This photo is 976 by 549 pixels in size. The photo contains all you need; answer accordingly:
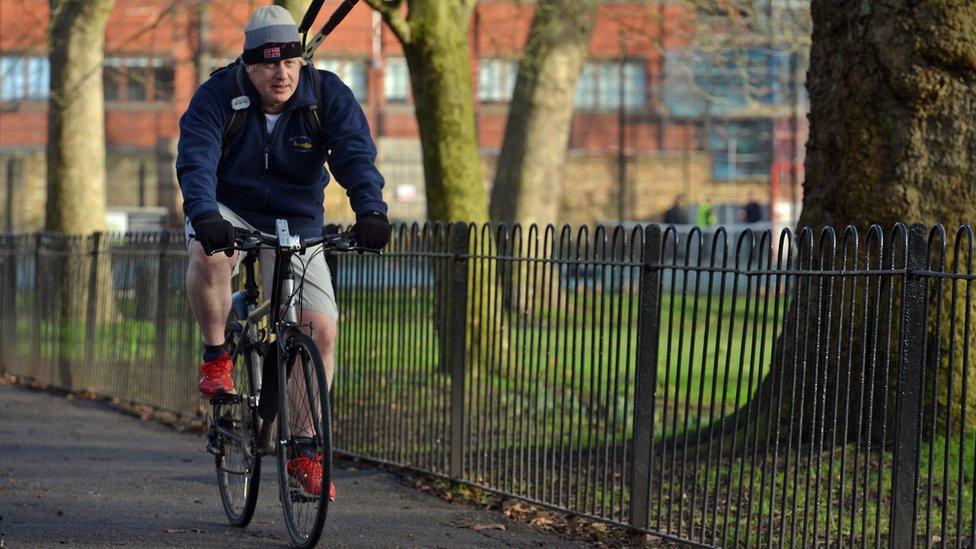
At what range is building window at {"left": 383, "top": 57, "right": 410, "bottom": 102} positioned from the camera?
53.6 m

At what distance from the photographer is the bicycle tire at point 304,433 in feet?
19.7

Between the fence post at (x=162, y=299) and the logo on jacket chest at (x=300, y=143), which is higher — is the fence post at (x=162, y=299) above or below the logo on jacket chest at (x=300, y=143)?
below

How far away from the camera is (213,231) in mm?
6043

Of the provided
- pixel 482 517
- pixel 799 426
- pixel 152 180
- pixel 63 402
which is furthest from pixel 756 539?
pixel 152 180

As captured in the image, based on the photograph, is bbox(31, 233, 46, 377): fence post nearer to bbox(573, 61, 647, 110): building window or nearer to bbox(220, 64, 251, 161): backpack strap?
bbox(220, 64, 251, 161): backpack strap

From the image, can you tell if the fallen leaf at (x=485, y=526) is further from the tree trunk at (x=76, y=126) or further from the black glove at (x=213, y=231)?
the tree trunk at (x=76, y=126)

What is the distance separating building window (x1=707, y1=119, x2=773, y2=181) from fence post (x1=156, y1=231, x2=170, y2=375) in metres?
40.3

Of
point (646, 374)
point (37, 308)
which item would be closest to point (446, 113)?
point (37, 308)

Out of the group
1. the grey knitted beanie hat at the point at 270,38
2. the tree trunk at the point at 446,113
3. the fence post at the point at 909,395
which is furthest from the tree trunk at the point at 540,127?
the fence post at the point at 909,395

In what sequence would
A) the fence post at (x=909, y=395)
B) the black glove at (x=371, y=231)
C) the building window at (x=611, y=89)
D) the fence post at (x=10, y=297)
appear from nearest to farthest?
the fence post at (x=909, y=395) → the black glove at (x=371, y=231) → the fence post at (x=10, y=297) → the building window at (x=611, y=89)

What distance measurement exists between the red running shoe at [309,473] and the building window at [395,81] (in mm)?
47455

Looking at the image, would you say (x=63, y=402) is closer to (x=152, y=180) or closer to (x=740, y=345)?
(x=740, y=345)

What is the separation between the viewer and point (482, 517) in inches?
310

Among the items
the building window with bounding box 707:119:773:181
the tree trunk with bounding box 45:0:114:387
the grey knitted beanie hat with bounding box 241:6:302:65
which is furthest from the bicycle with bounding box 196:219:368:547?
the building window with bounding box 707:119:773:181
